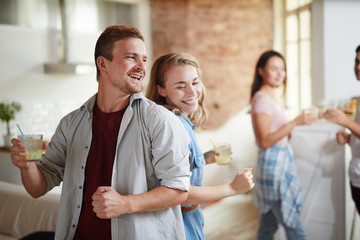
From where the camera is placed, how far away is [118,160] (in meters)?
1.20

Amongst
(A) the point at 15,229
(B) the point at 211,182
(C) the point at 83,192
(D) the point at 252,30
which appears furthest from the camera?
(D) the point at 252,30

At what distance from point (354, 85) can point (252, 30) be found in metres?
1.84

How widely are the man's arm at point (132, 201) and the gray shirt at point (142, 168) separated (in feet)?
0.10

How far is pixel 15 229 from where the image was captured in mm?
2359

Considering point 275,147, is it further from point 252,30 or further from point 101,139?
point 252,30

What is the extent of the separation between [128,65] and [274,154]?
153cm

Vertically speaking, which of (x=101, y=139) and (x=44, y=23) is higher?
(x=44, y=23)

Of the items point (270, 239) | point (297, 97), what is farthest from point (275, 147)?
point (297, 97)

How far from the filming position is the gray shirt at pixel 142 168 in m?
1.17

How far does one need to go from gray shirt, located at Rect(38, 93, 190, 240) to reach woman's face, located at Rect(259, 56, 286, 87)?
1461mm

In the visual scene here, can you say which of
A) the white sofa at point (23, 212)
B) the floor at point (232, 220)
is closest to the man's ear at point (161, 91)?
the white sofa at point (23, 212)

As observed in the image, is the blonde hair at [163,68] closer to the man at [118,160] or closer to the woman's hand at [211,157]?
the man at [118,160]

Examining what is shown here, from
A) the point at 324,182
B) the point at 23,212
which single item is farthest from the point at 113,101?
the point at 324,182

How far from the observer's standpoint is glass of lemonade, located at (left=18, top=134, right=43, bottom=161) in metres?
1.32
